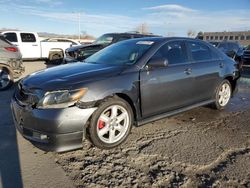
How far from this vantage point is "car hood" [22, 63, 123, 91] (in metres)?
3.77

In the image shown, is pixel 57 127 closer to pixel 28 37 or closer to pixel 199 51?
pixel 199 51

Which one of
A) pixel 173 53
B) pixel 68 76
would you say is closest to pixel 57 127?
pixel 68 76

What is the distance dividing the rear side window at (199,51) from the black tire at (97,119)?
1.93 m

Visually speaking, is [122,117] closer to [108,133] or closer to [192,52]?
[108,133]

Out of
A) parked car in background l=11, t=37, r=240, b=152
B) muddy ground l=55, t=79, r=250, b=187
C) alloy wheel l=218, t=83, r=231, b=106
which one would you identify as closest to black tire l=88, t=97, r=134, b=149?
parked car in background l=11, t=37, r=240, b=152

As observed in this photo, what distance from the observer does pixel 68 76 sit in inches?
159

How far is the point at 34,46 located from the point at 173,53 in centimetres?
1370

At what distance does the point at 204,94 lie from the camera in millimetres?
5574

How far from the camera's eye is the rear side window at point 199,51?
17.7 feet

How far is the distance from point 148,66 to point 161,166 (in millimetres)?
1578

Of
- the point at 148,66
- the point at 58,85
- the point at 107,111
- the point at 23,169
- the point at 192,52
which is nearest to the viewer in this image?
the point at 23,169

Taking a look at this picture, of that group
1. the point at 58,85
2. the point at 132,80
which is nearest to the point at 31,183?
the point at 58,85

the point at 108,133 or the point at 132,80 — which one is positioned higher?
the point at 132,80

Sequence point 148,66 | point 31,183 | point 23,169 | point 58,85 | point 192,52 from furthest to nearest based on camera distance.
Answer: point 192,52
point 148,66
point 58,85
point 23,169
point 31,183
